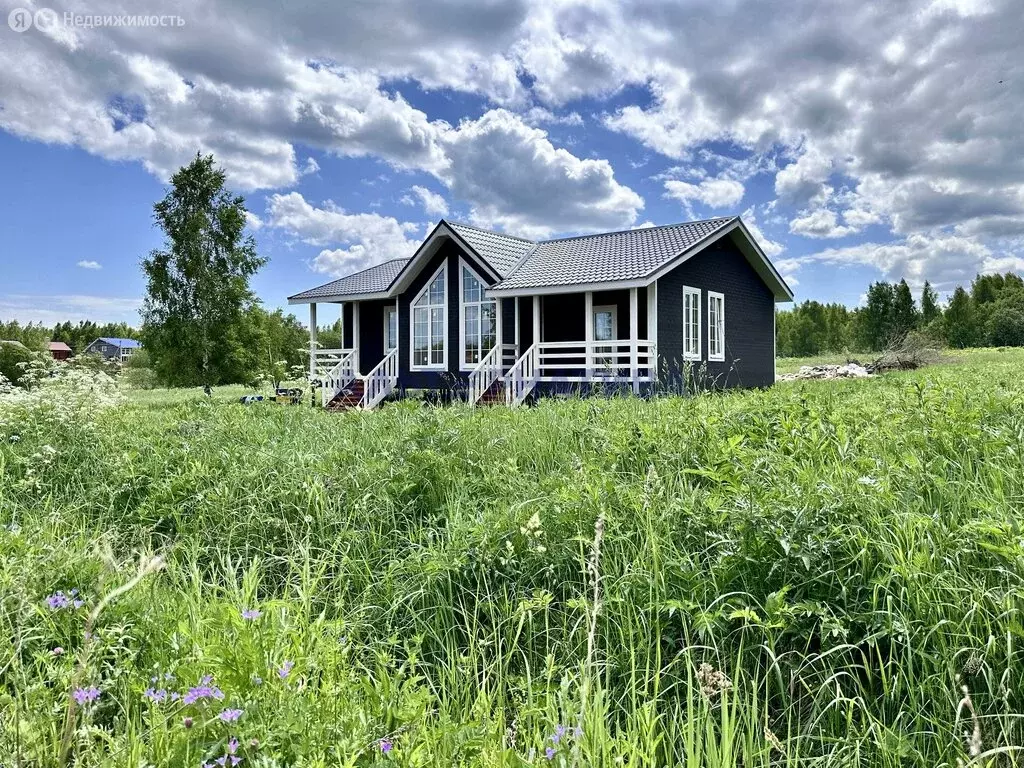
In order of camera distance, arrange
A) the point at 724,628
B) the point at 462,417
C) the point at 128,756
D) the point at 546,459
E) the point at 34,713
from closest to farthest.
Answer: the point at 128,756
the point at 34,713
the point at 724,628
the point at 546,459
the point at 462,417

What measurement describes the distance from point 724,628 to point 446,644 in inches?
48.8

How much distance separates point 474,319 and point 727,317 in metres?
6.86

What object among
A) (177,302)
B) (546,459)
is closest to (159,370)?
(177,302)

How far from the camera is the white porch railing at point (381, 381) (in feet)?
55.8

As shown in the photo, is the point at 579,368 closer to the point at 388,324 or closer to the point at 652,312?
the point at 652,312

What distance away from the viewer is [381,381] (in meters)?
17.5

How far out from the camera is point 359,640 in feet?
9.66

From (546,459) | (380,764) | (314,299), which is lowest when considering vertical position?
(380,764)

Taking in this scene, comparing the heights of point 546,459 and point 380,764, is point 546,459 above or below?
above

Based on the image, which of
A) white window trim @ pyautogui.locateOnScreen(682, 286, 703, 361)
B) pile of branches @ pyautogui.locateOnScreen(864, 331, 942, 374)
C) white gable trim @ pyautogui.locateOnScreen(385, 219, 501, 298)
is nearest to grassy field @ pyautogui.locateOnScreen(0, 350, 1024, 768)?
white window trim @ pyautogui.locateOnScreen(682, 286, 703, 361)

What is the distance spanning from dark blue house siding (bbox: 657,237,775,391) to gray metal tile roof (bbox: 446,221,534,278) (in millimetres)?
4265

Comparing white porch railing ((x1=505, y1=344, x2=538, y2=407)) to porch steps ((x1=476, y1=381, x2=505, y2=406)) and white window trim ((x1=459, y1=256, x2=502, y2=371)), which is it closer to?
porch steps ((x1=476, y1=381, x2=505, y2=406))

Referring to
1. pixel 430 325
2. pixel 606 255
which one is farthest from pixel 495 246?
pixel 606 255

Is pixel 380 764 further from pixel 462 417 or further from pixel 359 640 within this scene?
pixel 462 417
